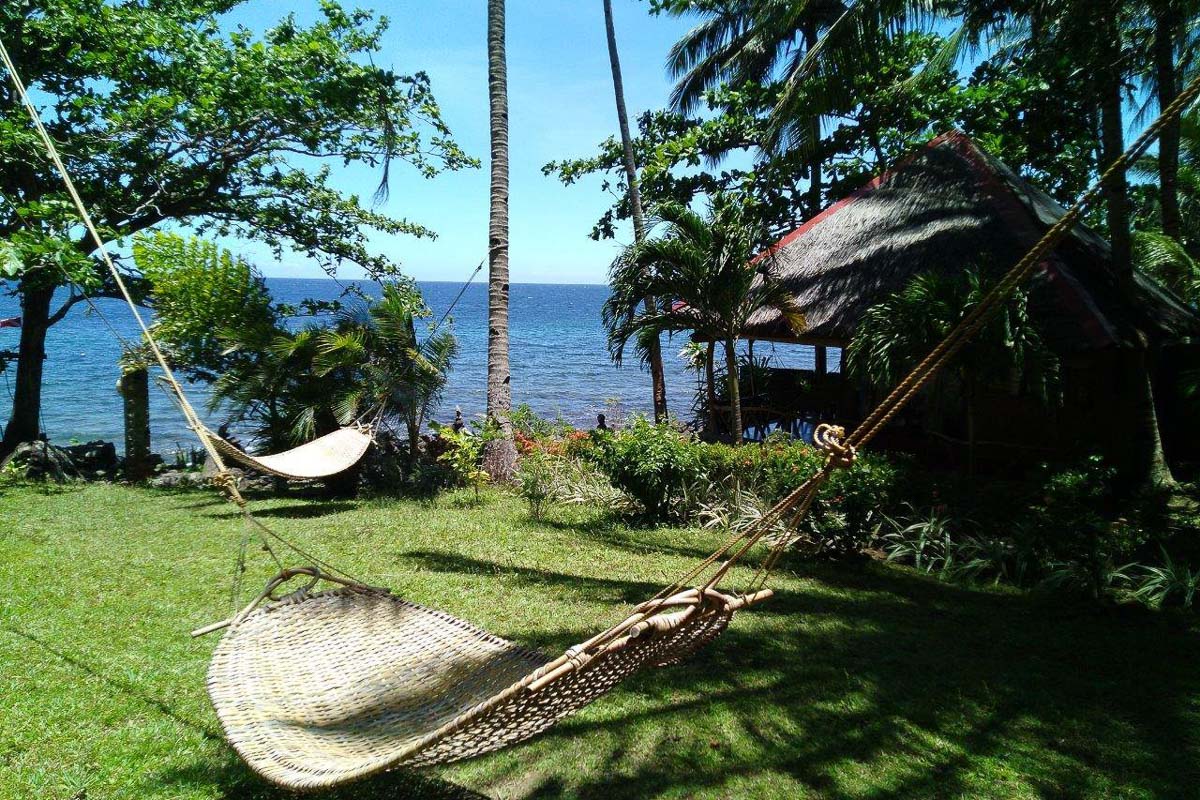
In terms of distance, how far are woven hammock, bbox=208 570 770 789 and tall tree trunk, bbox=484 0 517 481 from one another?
5843 mm

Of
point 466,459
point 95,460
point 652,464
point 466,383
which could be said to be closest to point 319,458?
point 466,459

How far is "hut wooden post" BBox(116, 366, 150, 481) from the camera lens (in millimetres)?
10312

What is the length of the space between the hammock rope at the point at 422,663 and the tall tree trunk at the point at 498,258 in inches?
222

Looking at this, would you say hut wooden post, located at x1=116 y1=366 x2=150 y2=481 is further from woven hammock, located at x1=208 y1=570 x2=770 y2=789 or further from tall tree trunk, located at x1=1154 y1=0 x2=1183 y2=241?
tall tree trunk, located at x1=1154 y1=0 x2=1183 y2=241

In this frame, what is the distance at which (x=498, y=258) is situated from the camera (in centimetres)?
968

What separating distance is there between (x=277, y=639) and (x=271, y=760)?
3.24 feet

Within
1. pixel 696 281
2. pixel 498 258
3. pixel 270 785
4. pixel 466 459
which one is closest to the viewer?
pixel 270 785

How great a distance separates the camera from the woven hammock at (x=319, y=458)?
22.1 ft

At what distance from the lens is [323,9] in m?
10.2

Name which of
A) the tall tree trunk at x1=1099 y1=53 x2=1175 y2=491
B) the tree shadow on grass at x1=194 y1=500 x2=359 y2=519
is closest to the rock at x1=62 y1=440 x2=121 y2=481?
the tree shadow on grass at x1=194 y1=500 x2=359 y2=519

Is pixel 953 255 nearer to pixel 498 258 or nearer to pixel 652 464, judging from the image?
pixel 652 464

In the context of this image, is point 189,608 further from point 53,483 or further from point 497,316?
point 53,483

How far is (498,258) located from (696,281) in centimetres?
285

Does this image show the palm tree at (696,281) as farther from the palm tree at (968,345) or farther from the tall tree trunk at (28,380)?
the tall tree trunk at (28,380)
